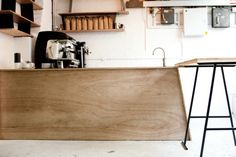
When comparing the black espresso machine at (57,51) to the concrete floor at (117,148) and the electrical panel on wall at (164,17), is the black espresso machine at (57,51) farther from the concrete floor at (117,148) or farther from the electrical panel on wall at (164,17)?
the electrical panel on wall at (164,17)

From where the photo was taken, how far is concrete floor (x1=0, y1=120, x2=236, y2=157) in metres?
2.59

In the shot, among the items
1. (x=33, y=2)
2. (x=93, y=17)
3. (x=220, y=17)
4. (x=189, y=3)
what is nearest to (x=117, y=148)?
(x=33, y=2)

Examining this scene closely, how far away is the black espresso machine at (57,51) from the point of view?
354 centimetres

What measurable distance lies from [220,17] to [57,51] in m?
2.92

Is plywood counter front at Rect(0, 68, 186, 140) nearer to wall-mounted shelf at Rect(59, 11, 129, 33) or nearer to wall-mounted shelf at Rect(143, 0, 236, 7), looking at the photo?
wall-mounted shelf at Rect(59, 11, 129, 33)

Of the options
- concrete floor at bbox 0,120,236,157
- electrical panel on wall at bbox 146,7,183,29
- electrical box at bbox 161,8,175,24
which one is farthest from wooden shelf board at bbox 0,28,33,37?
electrical box at bbox 161,8,175,24

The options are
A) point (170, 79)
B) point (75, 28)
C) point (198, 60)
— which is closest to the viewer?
point (198, 60)

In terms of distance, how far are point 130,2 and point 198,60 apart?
3.19m

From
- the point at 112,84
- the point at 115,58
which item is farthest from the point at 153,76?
the point at 115,58

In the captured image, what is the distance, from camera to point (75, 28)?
4.89m

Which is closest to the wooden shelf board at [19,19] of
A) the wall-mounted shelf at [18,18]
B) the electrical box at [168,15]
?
the wall-mounted shelf at [18,18]

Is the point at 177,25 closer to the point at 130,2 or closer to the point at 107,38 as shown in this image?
the point at 130,2

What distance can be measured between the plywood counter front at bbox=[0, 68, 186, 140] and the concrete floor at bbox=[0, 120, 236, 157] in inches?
5.7

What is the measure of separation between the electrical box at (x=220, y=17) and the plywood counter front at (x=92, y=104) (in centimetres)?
223
